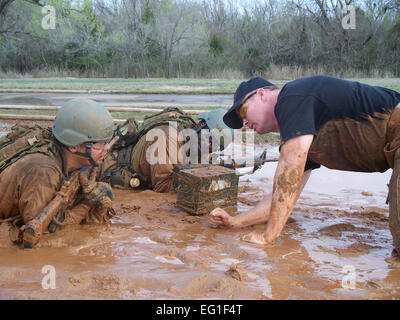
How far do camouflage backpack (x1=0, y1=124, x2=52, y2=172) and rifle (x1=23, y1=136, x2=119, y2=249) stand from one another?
323 millimetres

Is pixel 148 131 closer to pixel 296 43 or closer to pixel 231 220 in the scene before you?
pixel 231 220

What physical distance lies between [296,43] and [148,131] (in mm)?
24935

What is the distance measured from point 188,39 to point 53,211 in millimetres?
29476

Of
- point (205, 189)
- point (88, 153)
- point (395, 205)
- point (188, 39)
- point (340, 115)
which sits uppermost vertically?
point (188, 39)

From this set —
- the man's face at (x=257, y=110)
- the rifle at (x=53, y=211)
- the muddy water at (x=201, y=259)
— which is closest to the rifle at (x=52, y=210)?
the rifle at (x=53, y=211)

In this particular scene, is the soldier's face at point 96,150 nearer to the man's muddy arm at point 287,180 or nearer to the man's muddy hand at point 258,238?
the man's muddy hand at point 258,238

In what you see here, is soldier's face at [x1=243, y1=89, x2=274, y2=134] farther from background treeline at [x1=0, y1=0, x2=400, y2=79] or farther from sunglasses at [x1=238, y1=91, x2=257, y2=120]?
background treeline at [x1=0, y1=0, x2=400, y2=79]

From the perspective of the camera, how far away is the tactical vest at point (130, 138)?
217 inches

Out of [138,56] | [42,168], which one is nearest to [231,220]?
[42,168]

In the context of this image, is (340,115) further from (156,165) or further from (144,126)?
(144,126)

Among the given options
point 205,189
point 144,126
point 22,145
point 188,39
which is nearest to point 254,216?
point 205,189

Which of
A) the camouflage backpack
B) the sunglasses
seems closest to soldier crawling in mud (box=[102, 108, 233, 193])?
the camouflage backpack

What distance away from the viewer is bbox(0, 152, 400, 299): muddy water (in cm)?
262

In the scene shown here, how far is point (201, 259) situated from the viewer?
3.19 metres
